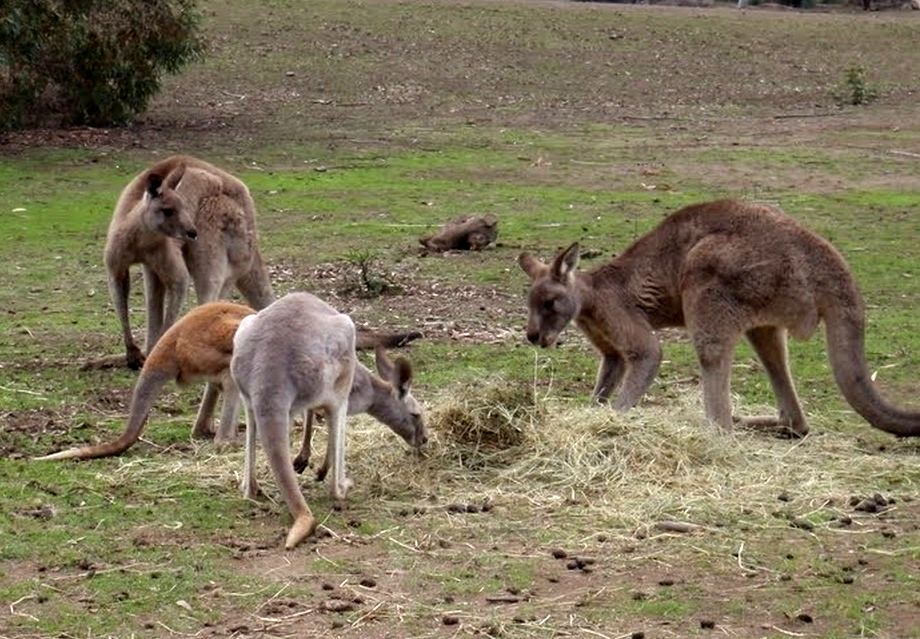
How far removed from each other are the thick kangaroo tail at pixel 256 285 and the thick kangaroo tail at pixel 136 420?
2.45 metres

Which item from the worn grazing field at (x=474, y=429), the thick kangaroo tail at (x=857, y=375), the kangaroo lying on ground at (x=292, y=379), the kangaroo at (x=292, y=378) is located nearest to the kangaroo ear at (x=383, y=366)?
the worn grazing field at (x=474, y=429)

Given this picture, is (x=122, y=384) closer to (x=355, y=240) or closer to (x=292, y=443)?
(x=292, y=443)

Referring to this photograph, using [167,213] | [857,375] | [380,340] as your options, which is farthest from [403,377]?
[167,213]

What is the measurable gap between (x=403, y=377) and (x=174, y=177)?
268 centimetres

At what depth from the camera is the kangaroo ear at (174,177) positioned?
9523 mm

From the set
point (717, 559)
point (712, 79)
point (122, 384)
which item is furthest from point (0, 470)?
point (712, 79)

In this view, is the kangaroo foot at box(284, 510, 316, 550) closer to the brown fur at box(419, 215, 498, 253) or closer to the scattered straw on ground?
the scattered straw on ground

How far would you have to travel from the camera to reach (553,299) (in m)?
8.70

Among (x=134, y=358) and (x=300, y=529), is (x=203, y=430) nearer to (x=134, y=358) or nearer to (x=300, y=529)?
(x=134, y=358)

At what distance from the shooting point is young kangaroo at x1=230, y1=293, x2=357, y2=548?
21.2 feet

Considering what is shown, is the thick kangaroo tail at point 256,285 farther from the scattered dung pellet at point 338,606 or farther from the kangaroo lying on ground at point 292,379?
the scattered dung pellet at point 338,606

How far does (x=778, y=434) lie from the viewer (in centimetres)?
815

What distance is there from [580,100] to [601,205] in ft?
27.0

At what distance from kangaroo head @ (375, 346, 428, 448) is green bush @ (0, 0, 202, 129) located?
1162 centimetres
